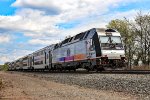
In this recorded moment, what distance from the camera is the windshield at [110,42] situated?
93.3 ft

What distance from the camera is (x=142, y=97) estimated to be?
13.1m

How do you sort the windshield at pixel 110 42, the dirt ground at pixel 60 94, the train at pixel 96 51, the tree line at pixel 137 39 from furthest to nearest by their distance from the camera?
the tree line at pixel 137 39 → the windshield at pixel 110 42 → the train at pixel 96 51 → the dirt ground at pixel 60 94

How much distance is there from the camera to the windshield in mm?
28438

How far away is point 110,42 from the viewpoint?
2895 cm

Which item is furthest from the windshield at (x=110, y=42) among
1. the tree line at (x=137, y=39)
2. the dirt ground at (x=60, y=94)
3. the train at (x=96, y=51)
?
the tree line at (x=137, y=39)

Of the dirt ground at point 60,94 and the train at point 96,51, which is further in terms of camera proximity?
the train at point 96,51

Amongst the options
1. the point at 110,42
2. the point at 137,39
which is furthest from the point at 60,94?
the point at 137,39

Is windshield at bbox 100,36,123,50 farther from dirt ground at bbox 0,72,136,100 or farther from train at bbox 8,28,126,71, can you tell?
dirt ground at bbox 0,72,136,100

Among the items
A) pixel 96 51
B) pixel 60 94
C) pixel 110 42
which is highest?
pixel 110 42

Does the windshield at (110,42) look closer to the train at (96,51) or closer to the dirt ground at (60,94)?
the train at (96,51)

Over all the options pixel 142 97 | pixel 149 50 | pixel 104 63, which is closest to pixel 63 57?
pixel 104 63

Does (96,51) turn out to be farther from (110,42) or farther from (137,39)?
(137,39)

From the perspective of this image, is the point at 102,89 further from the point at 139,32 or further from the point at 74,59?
the point at 139,32

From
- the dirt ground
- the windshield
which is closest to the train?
the windshield
